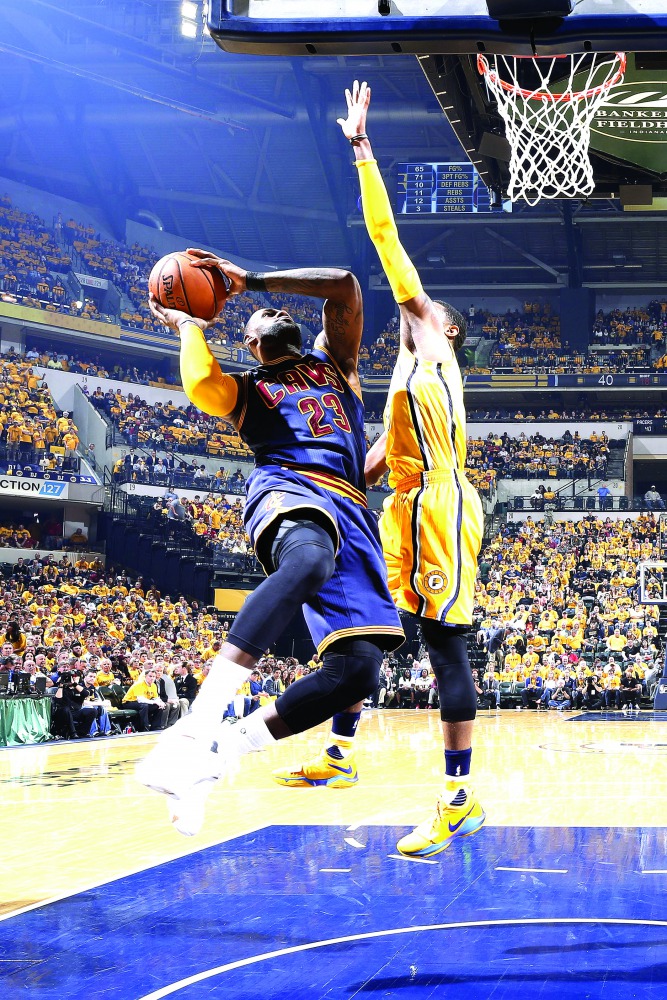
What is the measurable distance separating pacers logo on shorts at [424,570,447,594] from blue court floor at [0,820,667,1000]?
4.77 feet

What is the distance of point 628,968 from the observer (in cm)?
421

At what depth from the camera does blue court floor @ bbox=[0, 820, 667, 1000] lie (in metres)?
4.03

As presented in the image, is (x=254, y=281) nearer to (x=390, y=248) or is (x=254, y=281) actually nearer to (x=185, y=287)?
(x=185, y=287)

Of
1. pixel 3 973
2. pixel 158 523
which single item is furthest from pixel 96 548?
pixel 3 973

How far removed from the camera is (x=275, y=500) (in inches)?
134

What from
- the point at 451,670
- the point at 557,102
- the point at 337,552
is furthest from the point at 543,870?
the point at 557,102

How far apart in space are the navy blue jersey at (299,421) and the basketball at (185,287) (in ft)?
0.92

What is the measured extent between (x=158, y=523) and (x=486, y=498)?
30.9 feet

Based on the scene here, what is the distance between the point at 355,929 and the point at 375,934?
5.0 inches

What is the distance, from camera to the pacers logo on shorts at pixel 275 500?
3.37 meters

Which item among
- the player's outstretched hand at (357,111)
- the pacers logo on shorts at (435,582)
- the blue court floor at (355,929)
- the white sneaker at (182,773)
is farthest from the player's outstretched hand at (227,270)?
the blue court floor at (355,929)

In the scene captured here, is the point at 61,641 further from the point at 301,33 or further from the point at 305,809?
the point at 301,33

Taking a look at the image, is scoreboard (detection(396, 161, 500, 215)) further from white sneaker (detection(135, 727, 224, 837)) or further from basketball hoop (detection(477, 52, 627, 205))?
white sneaker (detection(135, 727, 224, 837))

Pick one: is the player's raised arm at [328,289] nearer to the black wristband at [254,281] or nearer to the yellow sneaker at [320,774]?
the black wristband at [254,281]
